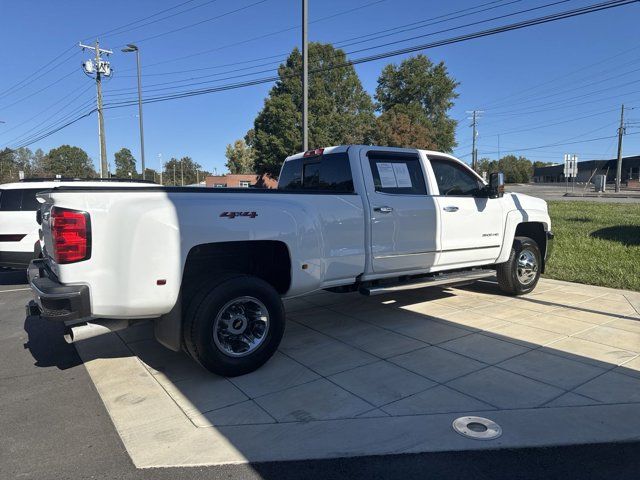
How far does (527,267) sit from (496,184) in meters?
1.71

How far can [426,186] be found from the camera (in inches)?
232

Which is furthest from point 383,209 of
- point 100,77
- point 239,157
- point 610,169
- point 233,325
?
point 610,169

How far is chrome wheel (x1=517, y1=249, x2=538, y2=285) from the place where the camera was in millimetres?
7195

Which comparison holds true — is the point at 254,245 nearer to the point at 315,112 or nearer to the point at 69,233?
the point at 69,233

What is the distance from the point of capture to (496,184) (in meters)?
6.33

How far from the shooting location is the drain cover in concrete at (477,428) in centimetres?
330

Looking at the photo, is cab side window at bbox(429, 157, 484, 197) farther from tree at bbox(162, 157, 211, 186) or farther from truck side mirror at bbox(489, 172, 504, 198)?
tree at bbox(162, 157, 211, 186)

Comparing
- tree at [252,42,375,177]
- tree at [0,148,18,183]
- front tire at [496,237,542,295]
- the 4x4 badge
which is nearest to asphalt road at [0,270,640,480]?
the 4x4 badge

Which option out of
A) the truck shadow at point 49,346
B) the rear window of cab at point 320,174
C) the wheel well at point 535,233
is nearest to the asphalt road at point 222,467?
the truck shadow at point 49,346

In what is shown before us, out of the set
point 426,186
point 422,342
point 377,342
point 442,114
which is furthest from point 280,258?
point 442,114

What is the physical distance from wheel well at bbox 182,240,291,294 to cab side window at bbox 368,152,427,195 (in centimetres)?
150

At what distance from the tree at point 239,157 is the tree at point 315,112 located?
42375mm

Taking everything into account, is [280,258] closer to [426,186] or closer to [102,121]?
[426,186]

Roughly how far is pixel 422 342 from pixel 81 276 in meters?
3.48
